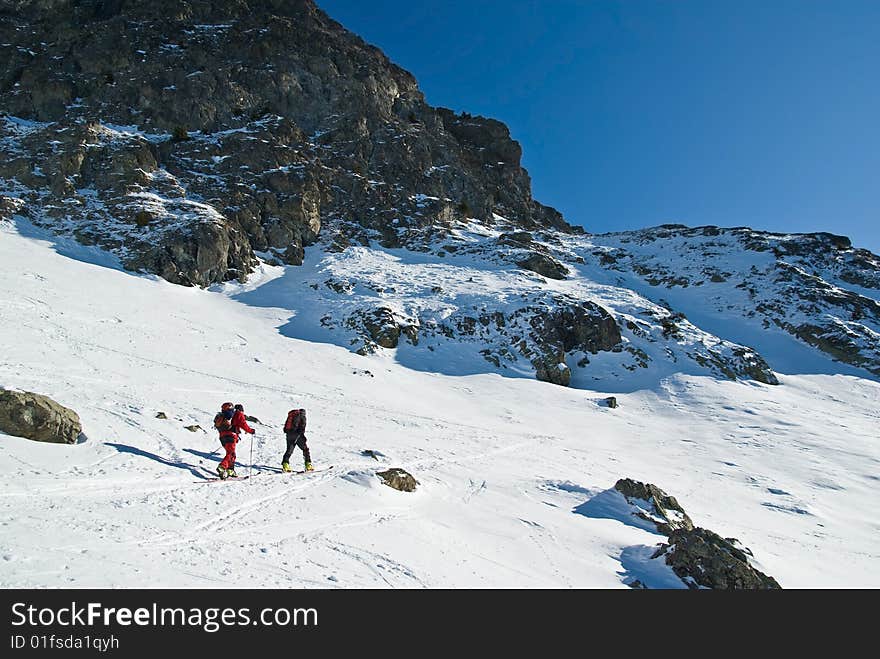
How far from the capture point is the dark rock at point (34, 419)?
8.78 m

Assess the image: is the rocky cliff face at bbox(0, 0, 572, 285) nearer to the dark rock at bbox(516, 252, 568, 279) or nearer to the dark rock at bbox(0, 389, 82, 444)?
the dark rock at bbox(516, 252, 568, 279)

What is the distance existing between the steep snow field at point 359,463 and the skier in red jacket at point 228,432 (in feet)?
1.33

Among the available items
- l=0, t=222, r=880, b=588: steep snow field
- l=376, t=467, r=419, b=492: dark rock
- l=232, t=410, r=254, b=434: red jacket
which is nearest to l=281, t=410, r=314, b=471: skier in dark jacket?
l=0, t=222, r=880, b=588: steep snow field

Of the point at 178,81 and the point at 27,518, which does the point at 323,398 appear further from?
the point at 178,81

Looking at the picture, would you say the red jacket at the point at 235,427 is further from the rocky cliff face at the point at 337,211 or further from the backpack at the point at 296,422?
the rocky cliff face at the point at 337,211

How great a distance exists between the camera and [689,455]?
20.6 metres

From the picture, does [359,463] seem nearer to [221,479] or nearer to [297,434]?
[297,434]

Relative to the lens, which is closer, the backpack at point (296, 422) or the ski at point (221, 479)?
the ski at point (221, 479)

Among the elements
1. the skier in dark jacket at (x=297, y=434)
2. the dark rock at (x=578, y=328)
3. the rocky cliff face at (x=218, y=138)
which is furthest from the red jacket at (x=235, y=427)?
the rocky cliff face at (x=218, y=138)

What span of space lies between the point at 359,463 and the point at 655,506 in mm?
7785

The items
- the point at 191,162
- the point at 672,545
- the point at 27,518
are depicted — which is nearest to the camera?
the point at 27,518

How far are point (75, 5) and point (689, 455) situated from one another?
289ft

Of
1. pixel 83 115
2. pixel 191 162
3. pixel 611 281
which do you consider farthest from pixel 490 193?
pixel 83 115

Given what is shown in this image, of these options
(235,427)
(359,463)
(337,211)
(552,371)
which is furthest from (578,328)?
(337,211)
